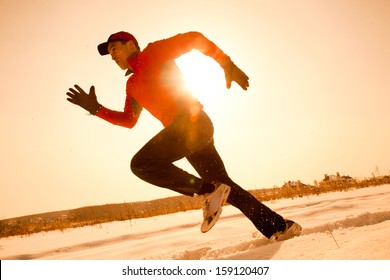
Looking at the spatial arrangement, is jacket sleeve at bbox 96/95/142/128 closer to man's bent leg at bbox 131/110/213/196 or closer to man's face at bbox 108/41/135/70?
man's face at bbox 108/41/135/70

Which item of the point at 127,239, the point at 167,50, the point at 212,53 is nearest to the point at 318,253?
the point at 212,53

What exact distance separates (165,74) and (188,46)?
0.75 feet

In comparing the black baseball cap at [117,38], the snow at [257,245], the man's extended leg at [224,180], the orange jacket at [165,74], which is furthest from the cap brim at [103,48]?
the snow at [257,245]

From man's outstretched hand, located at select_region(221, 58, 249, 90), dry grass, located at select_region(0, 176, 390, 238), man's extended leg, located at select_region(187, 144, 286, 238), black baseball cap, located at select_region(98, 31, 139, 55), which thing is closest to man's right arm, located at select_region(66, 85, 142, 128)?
black baseball cap, located at select_region(98, 31, 139, 55)

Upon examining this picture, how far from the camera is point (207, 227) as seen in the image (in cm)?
204

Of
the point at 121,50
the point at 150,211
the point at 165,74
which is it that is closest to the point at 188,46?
the point at 165,74

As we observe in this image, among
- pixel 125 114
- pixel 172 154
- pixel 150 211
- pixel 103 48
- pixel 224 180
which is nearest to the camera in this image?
pixel 172 154

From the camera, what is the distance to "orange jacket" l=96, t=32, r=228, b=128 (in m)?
2.11

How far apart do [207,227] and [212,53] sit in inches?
41.9

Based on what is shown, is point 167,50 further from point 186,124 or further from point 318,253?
point 318,253

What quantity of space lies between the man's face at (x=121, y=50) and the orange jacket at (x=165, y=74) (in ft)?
0.24

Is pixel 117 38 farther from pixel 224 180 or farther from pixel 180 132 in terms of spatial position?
pixel 224 180

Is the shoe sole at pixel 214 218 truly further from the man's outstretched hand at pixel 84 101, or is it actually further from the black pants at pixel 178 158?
the man's outstretched hand at pixel 84 101

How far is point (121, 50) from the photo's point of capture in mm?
2346
